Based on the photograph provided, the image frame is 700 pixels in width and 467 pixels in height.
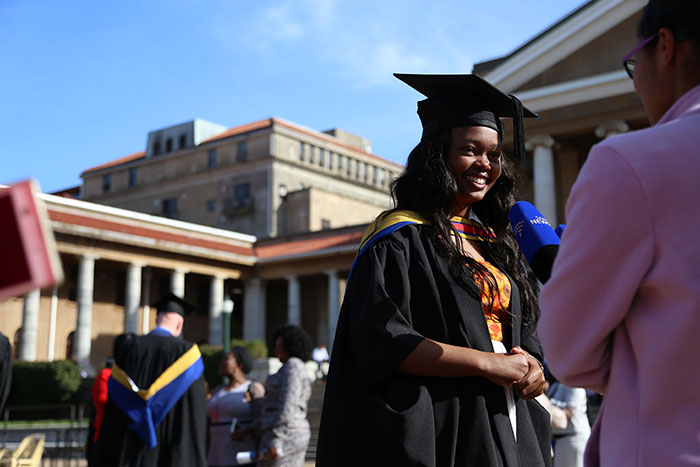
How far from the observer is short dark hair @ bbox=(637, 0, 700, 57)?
1831mm

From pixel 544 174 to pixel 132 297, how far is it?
2318 centimetres

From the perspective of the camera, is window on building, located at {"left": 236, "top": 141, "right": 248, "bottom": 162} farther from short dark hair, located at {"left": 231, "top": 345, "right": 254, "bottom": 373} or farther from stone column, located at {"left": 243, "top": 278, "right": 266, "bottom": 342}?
short dark hair, located at {"left": 231, "top": 345, "right": 254, "bottom": 373}

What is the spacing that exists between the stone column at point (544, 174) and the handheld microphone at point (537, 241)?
91.6ft

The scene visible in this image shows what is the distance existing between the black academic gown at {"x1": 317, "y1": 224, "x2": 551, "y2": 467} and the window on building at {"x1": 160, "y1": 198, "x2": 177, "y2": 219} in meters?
64.0

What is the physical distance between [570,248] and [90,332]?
44.4 meters

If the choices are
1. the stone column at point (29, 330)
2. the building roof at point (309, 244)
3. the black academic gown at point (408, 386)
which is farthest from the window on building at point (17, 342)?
the black academic gown at point (408, 386)

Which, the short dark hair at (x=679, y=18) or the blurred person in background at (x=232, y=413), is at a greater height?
the short dark hair at (x=679, y=18)

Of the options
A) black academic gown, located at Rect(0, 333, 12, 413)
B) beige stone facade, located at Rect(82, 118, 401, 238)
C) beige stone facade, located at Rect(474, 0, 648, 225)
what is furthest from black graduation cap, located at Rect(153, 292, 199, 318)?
beige stone facade, located at Rect(82, 118, 401, 238)

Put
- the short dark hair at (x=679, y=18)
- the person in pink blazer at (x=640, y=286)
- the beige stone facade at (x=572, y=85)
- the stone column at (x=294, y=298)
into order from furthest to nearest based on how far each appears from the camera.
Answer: the stone column at (x=294, y=298) → the beige stone facade at (x=572, y=85) → the short dark hair at (x=679, y=18) → the person in pink blazer at (x=640, y=286)

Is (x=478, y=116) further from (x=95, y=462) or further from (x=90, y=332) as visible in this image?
(x=90, y=332)

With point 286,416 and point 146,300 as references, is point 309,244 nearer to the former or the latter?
point 146,300

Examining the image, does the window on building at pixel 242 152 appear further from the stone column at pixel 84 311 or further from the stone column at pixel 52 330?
the stone column at pixel 84 311

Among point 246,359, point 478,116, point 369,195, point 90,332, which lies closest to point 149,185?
point 369,195

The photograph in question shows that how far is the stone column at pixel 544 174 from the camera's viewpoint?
29.9 meters
